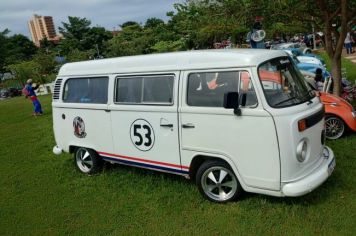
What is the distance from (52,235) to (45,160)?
12.8 ft

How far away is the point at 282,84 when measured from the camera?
4.76 m

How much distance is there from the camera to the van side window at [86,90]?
6.25m

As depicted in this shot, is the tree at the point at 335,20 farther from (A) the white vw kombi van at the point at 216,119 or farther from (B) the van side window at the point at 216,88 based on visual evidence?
(B) the van side window at the point at 216,88

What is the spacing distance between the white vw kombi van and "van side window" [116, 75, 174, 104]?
2 cm

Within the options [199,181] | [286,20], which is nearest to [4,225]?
[199,181]

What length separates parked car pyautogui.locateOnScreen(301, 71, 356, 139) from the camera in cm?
709

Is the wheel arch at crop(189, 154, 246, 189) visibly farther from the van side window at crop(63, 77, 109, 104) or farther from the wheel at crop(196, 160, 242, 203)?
the van side window at crop(63, 77, 109, 104)

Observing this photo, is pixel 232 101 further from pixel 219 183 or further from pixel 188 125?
pixel 219 183

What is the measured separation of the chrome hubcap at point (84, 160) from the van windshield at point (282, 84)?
3.84 meters

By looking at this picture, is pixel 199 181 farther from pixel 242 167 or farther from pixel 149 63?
pixel 149 63

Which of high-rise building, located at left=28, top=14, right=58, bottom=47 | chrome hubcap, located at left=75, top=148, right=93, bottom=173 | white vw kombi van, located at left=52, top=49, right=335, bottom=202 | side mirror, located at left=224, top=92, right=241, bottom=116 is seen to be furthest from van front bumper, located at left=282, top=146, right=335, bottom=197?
high-rise building, located at left=28, top=14, right=58, bottom=47

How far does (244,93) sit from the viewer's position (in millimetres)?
4570

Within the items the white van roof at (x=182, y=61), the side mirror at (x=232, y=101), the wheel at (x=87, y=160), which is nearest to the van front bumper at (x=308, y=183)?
the side mirror at (x=232, y=101)

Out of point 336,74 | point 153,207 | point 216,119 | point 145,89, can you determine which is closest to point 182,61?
point 145,89
